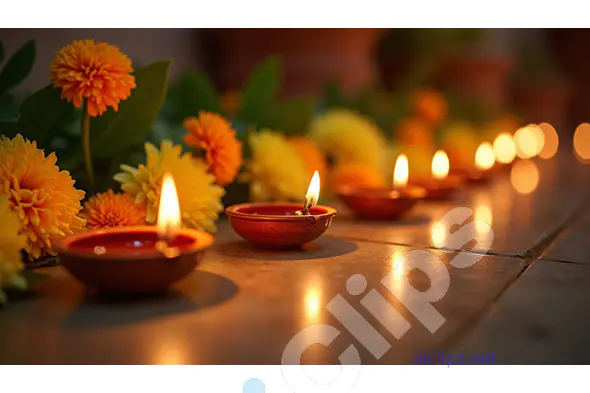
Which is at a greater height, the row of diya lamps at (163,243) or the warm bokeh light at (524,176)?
the row of diya lamps at (163,243)

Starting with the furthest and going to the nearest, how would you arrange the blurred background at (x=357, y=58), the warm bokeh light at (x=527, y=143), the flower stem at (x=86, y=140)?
the warm bokeh light at (x=527, y=143) → the blurred background at (x=357, y=58) → the flower stem at (x=86, y=140)

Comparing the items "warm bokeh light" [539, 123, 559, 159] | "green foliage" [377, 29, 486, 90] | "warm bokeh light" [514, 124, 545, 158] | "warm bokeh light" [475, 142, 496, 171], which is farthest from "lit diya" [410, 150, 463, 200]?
"warm bokeh light" [539, 123, 559, 159]

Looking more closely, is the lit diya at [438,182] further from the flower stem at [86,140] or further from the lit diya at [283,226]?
→ the flower stem at [86,140]

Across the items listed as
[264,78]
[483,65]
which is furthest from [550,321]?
[483,65]

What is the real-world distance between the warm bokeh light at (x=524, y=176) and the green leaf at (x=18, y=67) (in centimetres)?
118

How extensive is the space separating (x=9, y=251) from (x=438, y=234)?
61 centimetres

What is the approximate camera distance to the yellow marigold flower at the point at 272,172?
0.97 metres

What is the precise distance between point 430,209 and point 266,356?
0.78 m

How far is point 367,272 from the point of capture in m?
0.64

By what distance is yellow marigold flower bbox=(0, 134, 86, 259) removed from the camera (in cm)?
56

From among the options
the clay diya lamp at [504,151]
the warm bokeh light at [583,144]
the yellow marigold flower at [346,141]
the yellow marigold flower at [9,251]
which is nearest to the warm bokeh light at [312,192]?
the yellow marigold flower at [9,251]

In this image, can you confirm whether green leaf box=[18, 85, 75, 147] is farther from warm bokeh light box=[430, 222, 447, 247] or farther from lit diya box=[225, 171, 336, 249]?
warm bokeh light box=[430, 222, 447, 247]

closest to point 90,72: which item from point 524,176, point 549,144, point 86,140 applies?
point 86,140

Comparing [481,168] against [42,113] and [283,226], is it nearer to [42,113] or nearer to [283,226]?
[283,226]
